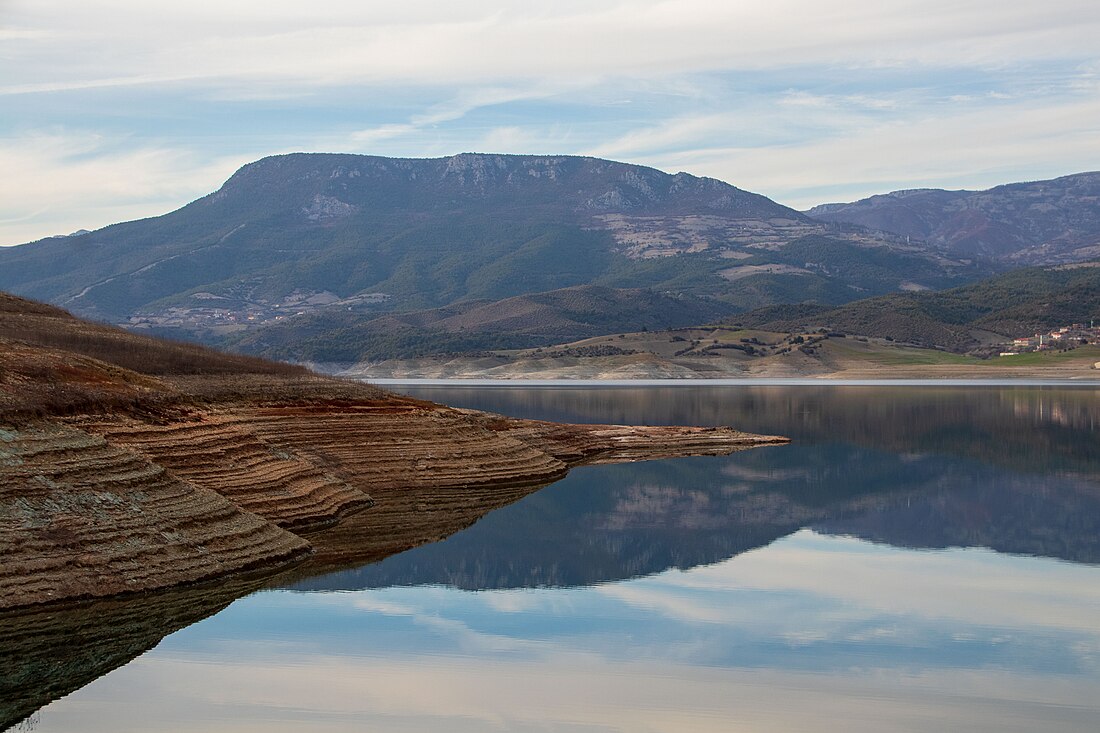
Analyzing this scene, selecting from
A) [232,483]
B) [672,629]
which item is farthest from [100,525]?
[672,629]

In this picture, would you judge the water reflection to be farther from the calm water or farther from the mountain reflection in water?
the mountain reflection in water

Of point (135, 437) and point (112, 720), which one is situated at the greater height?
point (135, 437)

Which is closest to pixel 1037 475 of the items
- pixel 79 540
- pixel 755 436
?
pixel 755 436

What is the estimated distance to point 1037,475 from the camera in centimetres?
7825

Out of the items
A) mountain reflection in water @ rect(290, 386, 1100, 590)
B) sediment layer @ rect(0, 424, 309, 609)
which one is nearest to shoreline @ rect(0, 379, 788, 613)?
sediment layer @ rect(0, 424, 309, 609)

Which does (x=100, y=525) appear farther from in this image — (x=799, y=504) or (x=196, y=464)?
Answer: (x=799, y=504)

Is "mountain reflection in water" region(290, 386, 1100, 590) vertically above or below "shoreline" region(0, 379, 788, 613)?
Answer: below

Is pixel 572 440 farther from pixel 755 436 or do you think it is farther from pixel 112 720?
pixel 112 720

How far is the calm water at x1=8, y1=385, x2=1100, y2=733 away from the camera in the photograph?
26.7 metres

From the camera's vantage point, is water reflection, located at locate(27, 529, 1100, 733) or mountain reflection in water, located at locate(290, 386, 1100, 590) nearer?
water reflection, located at locate(27, 529, 1100, 733)

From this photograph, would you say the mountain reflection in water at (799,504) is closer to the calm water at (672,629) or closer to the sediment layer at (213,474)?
the calm water at (672,629)

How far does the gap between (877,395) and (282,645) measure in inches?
6262

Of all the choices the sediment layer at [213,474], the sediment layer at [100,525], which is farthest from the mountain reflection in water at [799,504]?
the sediment layer at [100,525]

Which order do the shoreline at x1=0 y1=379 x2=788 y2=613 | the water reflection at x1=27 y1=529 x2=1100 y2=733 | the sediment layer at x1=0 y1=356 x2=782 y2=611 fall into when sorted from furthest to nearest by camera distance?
the sediment layer at x1=0 y1=356 x2=782 y2=611 < the shoreline at x1=0 y1=379 x2=788 y2=613 < the water reflection at x1=27 y1=529 x2=1100 y2=733
